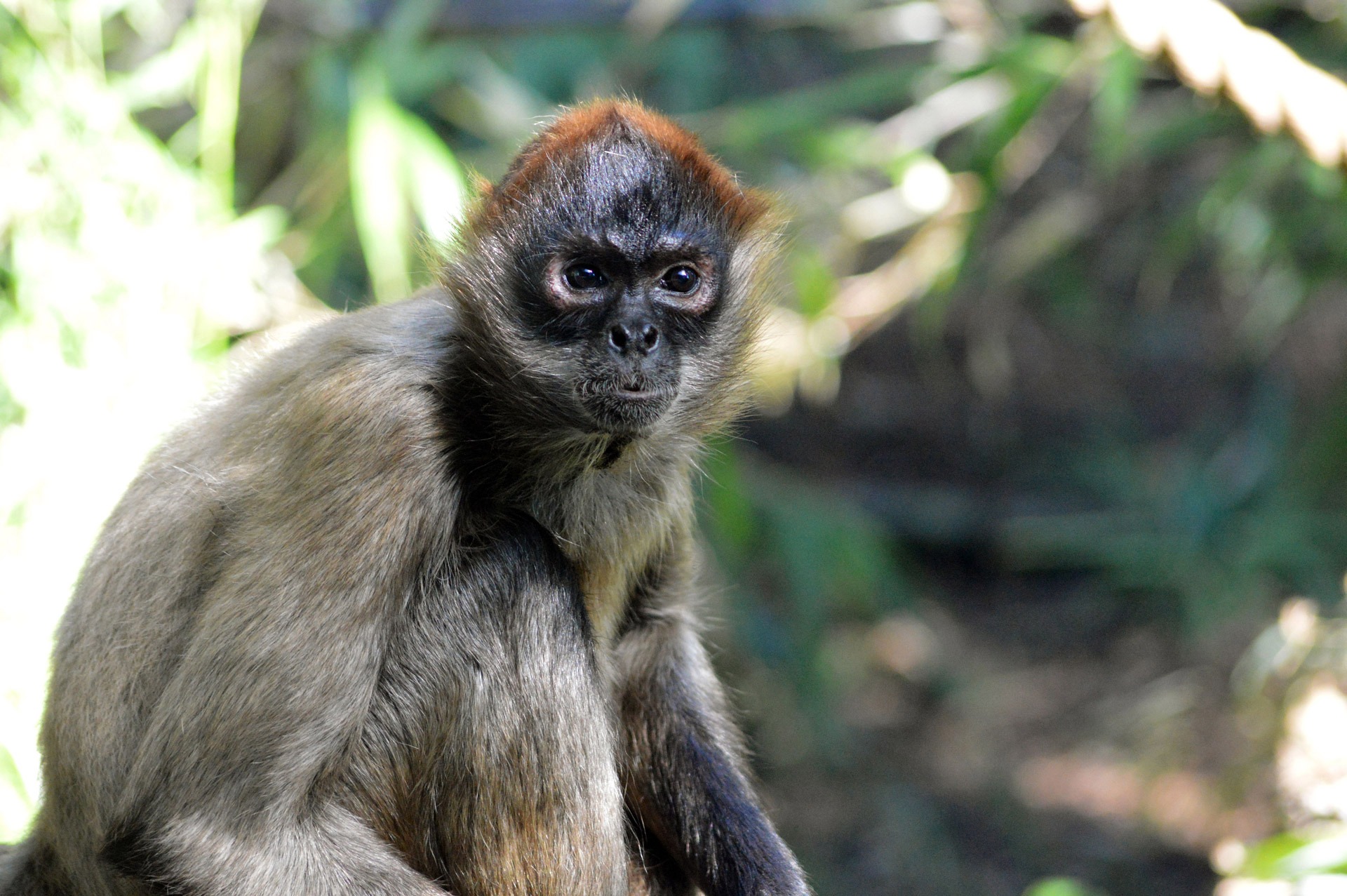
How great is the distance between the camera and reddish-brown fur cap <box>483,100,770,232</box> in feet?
12.5

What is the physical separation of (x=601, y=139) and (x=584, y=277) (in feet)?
1.32

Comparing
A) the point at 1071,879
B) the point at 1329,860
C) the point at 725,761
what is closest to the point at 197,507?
the point at 725,761

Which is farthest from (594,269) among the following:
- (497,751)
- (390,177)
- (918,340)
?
(918,340)

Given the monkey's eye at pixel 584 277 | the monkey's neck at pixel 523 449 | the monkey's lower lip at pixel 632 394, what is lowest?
the monkey's neck at pixel 523 449

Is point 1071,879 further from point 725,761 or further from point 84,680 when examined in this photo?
point 84,680

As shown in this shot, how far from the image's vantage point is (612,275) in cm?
381

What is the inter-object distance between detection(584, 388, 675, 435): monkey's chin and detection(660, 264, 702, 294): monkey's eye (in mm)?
335

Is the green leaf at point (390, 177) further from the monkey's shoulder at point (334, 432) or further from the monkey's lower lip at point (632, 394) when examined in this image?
the monkey's lower lip at point (632, 394)

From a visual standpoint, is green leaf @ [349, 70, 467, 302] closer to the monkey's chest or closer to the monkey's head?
the monkey's head

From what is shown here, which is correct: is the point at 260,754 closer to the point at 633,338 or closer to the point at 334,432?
the point at 334,432

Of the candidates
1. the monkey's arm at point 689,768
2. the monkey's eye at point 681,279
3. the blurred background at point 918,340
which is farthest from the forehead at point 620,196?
the monkey's arm at point 689,768

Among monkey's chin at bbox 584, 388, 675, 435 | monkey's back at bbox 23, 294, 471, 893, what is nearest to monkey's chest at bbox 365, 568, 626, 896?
monkey's back at bbox 23, 294, 471, 893

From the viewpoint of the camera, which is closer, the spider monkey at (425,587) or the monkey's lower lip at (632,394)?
the spider monkey at (425,587)

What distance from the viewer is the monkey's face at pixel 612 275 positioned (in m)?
3.76
